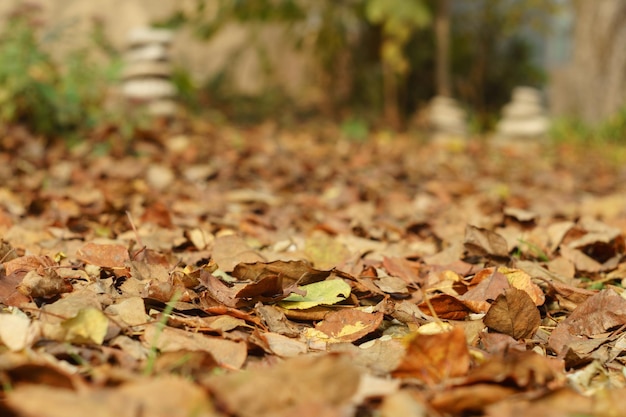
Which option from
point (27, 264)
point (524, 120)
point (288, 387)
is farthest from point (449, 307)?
point (524, 120)

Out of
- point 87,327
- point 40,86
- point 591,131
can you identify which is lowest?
point 591,131

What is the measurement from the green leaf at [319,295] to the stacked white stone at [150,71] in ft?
A: 12.3

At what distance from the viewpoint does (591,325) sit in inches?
60.5

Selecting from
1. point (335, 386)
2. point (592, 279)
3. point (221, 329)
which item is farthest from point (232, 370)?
point (592, 279)

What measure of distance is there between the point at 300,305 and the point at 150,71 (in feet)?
14.1

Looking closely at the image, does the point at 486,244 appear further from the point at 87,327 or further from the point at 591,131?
the point at 591,131

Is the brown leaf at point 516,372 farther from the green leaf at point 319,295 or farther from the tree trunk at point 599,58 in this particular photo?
the tree trunk at point 599,58

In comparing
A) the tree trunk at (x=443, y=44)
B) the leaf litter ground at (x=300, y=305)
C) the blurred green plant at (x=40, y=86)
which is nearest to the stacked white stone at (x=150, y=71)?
the blurred green plant at (x=40, y=86)

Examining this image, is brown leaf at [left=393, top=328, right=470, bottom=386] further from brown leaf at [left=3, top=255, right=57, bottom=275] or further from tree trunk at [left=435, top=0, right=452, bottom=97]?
tree trunk at [left=435, top=0, right=452, bottom=97]

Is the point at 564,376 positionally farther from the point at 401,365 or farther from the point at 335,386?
the point at 335,386

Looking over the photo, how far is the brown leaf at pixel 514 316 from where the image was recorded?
1.46 metres

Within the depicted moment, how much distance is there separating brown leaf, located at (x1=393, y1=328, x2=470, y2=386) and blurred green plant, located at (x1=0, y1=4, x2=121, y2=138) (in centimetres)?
311

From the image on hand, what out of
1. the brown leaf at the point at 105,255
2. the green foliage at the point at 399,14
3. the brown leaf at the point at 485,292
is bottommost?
the brown leaf at the point at 485,292

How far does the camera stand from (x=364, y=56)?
24.0 feet
